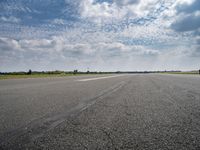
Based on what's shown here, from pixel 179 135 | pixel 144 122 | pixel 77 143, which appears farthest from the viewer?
pixel 144 122

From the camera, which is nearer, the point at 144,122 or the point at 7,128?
the point at 7,128

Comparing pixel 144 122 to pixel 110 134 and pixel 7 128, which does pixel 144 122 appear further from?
A: pixel 7 128

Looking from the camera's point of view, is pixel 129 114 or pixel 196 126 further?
pixel 129 114

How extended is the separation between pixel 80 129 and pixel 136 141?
3.42 feet

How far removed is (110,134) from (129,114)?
161 centimetres

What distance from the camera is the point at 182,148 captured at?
2555mm

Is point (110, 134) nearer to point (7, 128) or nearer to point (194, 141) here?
point (194, 141)

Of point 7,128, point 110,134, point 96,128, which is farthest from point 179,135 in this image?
point 7,128

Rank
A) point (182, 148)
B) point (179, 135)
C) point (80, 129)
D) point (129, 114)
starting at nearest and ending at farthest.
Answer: point (182, 148), point (179, 135), point (80, 129), point (129, 114)

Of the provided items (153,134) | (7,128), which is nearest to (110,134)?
(153,134)

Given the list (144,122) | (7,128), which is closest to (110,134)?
(144,122)

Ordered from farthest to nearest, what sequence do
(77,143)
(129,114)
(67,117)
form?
(129,114), (67,117), (77,143)

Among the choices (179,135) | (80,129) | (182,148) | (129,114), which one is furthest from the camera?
(129,114)

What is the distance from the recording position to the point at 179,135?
10.1 ft
